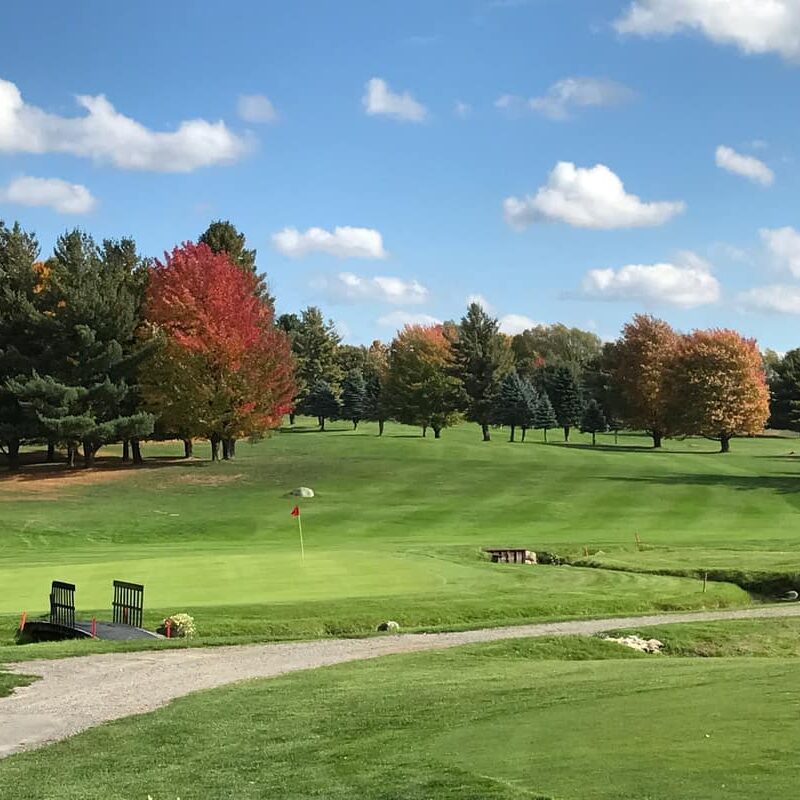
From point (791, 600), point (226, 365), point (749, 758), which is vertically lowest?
point (791, 600)

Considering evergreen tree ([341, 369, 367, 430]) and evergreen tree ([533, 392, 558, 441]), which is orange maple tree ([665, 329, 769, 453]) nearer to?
evergreen tree ([533, 392, 558, 441])

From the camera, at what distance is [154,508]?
48.0m

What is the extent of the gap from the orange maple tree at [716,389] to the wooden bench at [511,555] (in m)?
55.9

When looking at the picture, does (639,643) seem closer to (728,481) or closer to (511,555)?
(511,555)

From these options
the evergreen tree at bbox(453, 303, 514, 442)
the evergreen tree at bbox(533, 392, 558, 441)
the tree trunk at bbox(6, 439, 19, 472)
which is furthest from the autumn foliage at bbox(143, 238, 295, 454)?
the evergreen tree at bbox(533, 392, 558, 441)

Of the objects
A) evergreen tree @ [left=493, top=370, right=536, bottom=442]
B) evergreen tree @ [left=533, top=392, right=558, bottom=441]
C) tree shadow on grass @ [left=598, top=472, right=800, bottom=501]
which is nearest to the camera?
tree shadow on grass @ [left=598, top=472, right=800, bottom=501]

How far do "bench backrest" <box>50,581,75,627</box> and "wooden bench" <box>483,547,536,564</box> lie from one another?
54.0 feet

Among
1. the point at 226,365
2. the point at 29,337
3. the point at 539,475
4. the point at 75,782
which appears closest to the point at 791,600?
the point at 75,782

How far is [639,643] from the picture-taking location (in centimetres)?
1933

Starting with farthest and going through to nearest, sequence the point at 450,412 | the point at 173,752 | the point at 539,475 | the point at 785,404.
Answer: the point at 785,404, the point at 450,412, the point at 539,475, the point at 173,752

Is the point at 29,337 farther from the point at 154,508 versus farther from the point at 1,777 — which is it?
the point at 1,777

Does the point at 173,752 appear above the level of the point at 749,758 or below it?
below

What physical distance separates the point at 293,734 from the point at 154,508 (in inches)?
1525

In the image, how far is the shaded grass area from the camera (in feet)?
24.4
